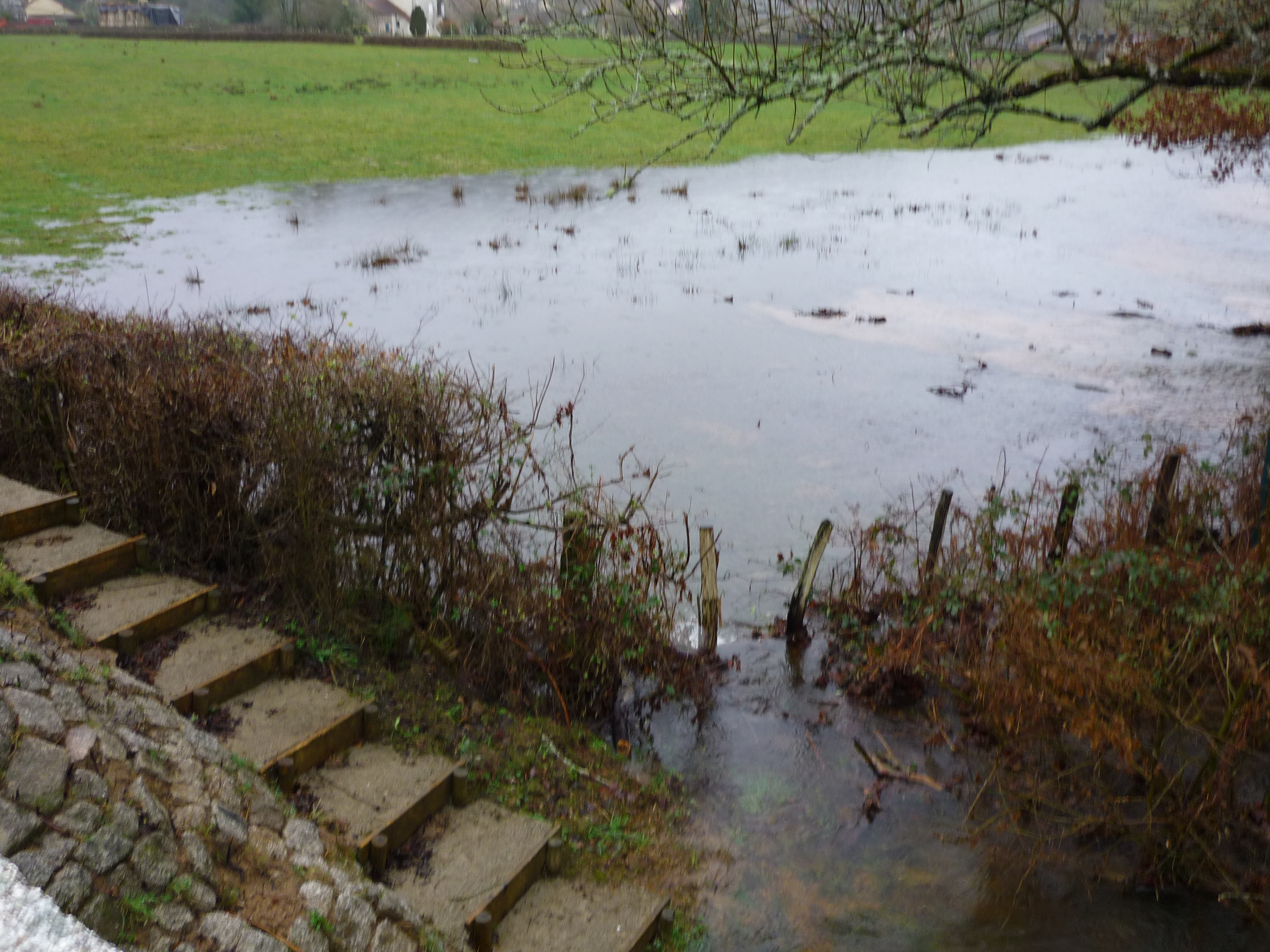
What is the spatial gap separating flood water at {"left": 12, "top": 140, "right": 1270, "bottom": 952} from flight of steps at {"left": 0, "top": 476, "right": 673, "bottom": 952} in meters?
1.14

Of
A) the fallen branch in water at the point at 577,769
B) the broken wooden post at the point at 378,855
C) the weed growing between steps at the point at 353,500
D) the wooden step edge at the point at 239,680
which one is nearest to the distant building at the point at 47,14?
the weed growing between steps at the point at 353,500

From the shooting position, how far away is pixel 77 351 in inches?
318

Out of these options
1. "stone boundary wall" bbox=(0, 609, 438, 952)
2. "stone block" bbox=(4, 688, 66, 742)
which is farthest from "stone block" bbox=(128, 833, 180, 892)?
"stone block" bbox=(4, 688, 66, 742)

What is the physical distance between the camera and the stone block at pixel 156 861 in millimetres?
3750

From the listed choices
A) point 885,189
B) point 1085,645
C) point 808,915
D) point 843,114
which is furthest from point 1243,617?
point 843,114

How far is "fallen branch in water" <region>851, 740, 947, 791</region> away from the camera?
7.84 m

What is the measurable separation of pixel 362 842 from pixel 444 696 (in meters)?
2.15

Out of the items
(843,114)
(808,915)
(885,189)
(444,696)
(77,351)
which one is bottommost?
(808,915)

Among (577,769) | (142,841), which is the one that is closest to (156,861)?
(142,841)

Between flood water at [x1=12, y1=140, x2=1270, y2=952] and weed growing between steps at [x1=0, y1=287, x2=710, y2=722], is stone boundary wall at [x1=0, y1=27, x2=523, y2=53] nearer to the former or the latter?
flood water at [x1=12, y1=140, x2=1270, y2=952]

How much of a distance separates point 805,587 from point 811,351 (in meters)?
10.1

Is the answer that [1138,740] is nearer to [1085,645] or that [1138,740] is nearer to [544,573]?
[1085,645]

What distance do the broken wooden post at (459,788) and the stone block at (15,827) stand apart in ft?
9.35

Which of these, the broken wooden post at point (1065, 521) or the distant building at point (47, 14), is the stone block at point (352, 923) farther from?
the distant building at point (47, 14)
